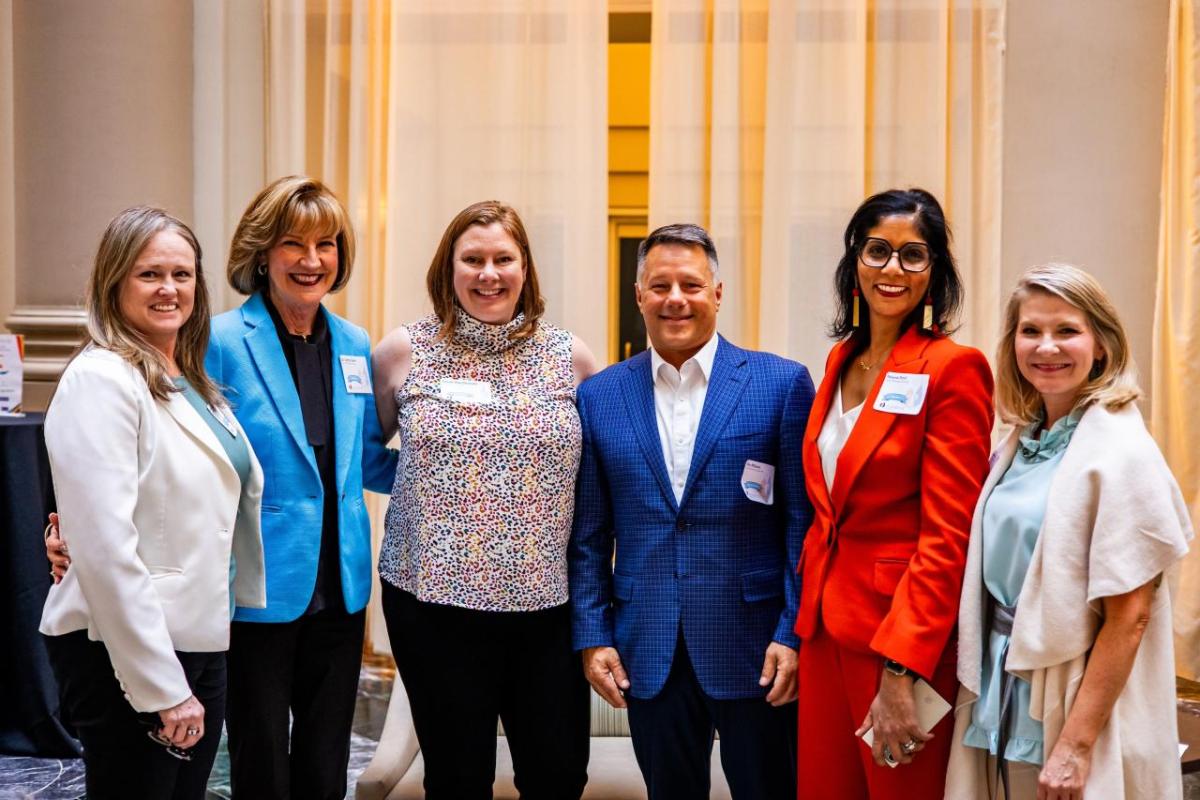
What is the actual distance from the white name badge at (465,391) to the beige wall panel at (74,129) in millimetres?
2735

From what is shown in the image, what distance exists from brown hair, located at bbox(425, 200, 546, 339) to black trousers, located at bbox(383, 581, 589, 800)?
65 centimetres

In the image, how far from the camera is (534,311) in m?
2.43

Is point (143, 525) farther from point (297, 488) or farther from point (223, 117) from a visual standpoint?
point (223, 117)

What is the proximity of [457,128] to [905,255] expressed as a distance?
2.95 m

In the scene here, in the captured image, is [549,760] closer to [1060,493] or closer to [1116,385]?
[1060,493]

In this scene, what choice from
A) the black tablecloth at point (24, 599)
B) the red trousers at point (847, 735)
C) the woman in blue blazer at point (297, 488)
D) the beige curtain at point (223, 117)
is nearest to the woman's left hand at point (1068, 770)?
the red trousers at point (847, 735)

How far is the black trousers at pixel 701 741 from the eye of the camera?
85.8 inches

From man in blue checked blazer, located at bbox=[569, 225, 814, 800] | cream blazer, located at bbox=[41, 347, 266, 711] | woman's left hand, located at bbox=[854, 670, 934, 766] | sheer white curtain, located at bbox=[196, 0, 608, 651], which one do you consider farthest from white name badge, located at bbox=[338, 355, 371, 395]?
sheer white curtain, located at bbox=[196, 0, 608, 651]

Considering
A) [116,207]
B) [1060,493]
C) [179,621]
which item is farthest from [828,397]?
[116,207]

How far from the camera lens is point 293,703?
2.31 meters

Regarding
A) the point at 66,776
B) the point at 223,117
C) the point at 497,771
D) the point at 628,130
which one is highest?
the point at 628,130

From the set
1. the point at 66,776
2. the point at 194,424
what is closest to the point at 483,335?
the point at 194,424

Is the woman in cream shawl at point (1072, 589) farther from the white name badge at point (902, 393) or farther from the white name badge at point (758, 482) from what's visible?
the white name badge at point (758, 482)

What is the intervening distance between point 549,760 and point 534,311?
1.02 m
